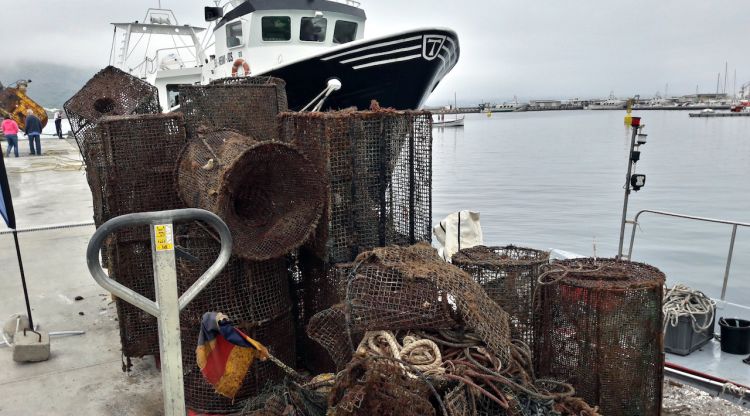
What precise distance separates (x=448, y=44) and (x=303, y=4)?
3317 millimetres

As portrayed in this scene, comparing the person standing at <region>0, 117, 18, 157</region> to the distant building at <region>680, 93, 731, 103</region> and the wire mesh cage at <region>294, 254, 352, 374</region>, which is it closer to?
the wire mesh cage at <region>294, 254, 352, 374</region>

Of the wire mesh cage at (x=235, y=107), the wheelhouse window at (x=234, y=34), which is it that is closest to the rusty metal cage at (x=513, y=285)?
the wire mesh cage at (x=235, y=107)

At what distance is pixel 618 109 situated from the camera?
528ft

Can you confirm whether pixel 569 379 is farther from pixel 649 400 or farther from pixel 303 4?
pixel 303 4

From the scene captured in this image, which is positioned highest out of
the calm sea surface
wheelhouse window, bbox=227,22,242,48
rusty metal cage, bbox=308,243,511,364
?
wheelhouse window, bbox=227,22,242,48

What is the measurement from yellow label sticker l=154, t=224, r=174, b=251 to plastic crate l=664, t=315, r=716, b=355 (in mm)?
4310

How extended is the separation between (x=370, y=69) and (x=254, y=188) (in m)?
7.27

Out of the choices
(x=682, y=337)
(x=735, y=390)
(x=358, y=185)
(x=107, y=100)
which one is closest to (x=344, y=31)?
(x=107, y=100)

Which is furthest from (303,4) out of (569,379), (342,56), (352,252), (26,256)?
(569,379)

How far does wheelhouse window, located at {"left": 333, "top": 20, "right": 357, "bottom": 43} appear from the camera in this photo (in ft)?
42.9

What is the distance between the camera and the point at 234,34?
13062 millimetres

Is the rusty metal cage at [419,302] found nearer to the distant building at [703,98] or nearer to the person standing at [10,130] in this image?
the person standing at [10,130]

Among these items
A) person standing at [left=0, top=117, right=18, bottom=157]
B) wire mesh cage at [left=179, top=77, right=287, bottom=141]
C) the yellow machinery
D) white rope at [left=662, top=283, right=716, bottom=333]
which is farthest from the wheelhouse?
the yellow machinery

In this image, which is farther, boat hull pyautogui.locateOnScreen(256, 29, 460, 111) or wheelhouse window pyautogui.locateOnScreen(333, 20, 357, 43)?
wheelhouse window pyautogui.locateOnScreen(333, 20, 357, 43)
